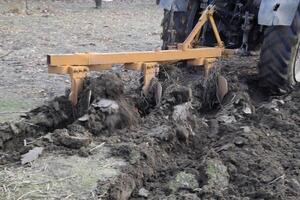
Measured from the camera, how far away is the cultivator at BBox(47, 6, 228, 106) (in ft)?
Result: 17.8

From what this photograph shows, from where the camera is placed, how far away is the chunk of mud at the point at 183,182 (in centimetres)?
421

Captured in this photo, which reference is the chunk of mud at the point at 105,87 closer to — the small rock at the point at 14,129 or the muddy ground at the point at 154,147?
the muddy ground at the point at 154,147

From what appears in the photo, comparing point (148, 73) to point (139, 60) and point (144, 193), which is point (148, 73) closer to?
point (139, 60)

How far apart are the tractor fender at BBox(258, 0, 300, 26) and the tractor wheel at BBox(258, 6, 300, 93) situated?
0.10m

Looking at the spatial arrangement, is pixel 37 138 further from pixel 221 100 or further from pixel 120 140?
pixel 221 100

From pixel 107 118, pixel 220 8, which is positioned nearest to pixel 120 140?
pixel 107 118

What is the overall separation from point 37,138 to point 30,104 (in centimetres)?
213

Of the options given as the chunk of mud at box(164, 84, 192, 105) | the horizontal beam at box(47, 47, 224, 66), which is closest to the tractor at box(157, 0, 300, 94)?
the horizontal beam at box(47, 47, 224, 66)

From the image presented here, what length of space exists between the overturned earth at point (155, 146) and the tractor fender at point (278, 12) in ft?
2.72

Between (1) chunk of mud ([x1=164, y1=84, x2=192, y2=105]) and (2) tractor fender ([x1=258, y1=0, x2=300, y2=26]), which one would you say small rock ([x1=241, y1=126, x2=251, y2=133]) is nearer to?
(1) chunk of mud ([x1=164, y1=84, x2=192, y2=105])

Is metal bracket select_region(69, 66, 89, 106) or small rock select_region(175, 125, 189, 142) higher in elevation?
metal bracket select_region(69, 66, 89, 106)

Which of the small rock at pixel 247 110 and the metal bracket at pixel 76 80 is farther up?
the metal bracket at pixel 76 80

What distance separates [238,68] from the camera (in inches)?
309

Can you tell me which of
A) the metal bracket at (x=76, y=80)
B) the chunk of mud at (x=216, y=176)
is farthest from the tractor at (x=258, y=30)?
the chunk of mud at (x=216, y=176)
